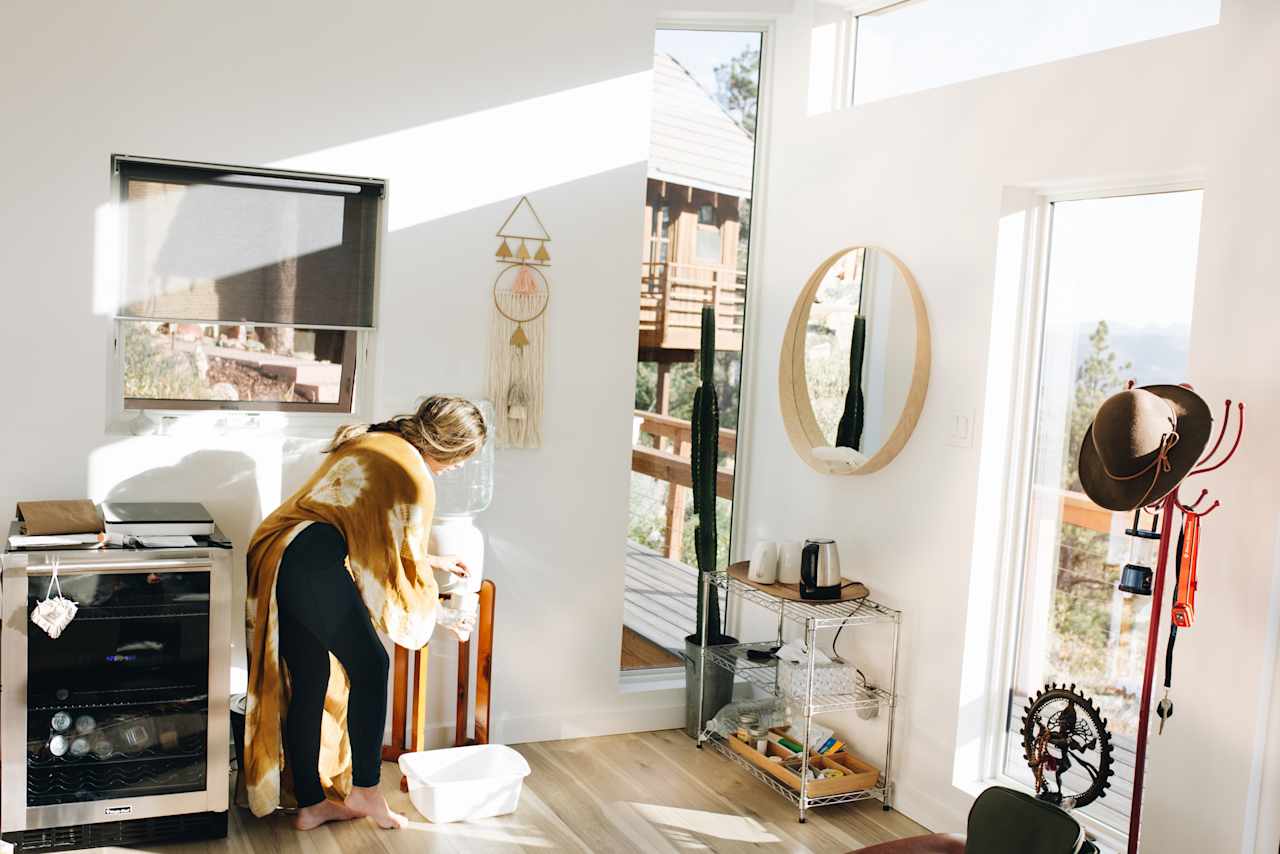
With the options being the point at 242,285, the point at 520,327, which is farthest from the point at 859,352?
the point at 242,285

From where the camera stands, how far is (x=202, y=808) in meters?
3.36

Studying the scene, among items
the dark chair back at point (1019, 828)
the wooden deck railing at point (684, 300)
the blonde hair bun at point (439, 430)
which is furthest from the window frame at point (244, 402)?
the dark chair back at point (1019, 828)

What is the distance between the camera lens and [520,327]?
4.14 metres

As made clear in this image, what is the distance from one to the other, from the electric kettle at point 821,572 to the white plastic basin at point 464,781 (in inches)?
42.7

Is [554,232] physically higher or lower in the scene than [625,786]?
higher

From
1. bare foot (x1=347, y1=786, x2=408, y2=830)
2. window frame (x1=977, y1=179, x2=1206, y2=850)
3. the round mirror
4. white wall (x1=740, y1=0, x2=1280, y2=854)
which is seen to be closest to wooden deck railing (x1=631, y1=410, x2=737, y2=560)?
white wall (x1=740, y1=0, x2=1280, y2=854)

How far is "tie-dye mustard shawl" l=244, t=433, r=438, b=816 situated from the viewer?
3355 mm

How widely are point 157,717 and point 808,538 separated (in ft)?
7.37

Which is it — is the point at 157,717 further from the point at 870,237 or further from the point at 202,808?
the point at 870,237

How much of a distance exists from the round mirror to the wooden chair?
4.13 ft

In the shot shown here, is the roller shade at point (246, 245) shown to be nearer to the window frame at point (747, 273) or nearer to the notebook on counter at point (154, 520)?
the notebook on counter at point (154, 520)

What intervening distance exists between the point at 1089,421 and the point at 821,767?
1.47 meters

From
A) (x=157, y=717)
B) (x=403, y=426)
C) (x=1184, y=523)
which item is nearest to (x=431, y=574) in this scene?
(x=403, y=426)

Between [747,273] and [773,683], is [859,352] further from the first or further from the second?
[773,683]
